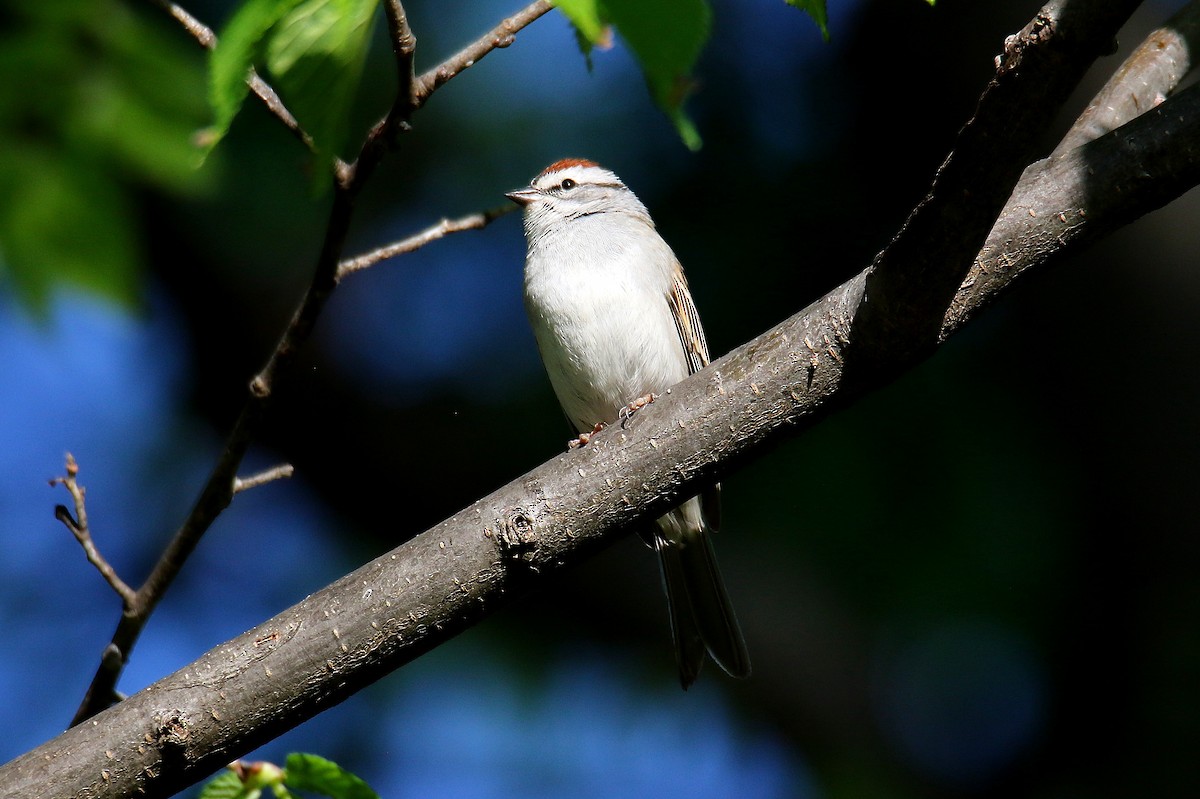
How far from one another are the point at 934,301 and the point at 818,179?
455cm

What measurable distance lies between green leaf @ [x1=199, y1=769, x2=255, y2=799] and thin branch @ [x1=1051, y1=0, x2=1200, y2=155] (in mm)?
2495

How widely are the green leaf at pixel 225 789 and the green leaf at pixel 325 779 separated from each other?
252 mm

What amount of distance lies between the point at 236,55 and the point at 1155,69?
2.30m

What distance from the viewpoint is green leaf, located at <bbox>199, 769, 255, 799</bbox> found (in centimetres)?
227

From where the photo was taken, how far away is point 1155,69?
273 cm

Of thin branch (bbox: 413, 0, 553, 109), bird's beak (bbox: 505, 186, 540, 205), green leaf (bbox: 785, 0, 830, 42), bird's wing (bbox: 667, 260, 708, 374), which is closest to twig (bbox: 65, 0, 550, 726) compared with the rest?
thin branch (bbox: 413, 0, 553, 109)

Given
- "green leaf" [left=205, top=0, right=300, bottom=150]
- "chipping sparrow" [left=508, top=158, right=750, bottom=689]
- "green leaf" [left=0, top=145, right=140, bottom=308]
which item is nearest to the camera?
"green leaf" [left=205, top=0, right=300, bottom=150]

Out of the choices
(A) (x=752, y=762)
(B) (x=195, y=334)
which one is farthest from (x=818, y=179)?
(B) (x=195, y=334)

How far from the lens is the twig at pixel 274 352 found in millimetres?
2189

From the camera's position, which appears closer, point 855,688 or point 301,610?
point 301,610

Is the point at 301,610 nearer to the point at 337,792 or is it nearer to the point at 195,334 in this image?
the point at 337,792

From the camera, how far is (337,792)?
2045 mm

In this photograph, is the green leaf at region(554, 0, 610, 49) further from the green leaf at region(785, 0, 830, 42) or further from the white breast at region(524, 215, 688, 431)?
the white breast at region(524, 215, 688, 431)

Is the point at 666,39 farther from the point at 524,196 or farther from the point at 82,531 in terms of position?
the point at 524,196
